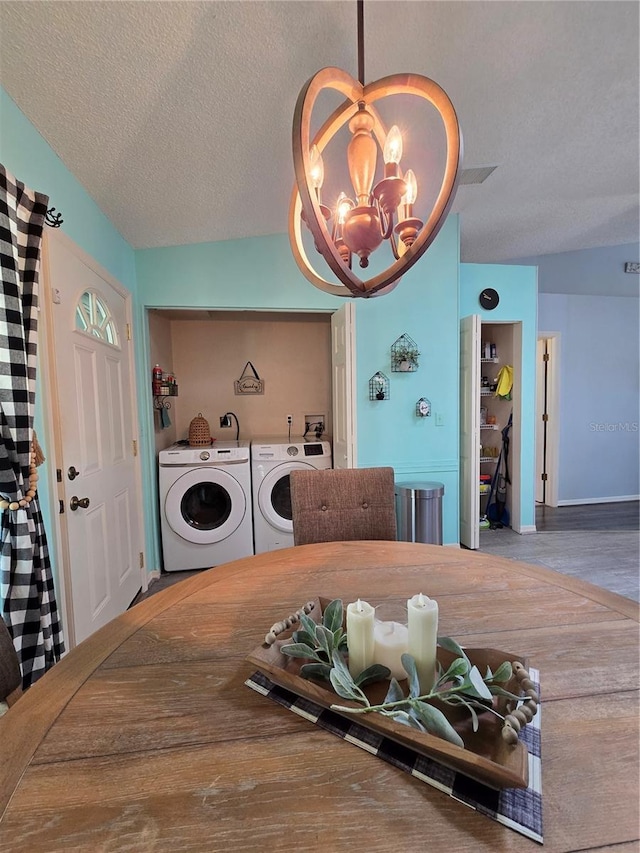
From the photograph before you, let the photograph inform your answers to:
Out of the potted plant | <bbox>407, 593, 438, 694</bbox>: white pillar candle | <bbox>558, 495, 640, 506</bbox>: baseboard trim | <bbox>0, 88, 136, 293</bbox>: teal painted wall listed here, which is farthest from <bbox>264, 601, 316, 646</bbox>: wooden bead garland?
<bbox>558, 495, 640, 506</bbox>: baseboard trim

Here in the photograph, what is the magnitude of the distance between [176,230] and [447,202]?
2109 mm

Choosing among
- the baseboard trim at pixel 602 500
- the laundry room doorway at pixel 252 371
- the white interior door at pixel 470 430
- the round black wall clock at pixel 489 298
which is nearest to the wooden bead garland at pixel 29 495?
the laundry room doorway at pixel 252 371

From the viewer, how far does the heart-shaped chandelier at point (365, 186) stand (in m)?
0.86

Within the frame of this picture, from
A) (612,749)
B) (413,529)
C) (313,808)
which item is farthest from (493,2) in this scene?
(413,529)

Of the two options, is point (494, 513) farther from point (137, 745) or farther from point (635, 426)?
point (137, 745)

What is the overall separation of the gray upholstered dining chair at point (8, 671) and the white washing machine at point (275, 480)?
2078 mm

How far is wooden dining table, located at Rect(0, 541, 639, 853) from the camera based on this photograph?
1.48ft

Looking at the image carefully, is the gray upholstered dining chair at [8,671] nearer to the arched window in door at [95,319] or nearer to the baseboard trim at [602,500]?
the arched window in door at [95,319]

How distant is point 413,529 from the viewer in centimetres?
289

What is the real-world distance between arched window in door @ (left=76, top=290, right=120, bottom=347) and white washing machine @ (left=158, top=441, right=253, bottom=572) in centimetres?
94

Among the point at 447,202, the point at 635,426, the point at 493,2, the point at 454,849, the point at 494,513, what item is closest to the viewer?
the point at 454,849

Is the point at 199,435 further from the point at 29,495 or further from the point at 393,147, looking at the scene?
the point at 393,147

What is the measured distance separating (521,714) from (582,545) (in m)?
3.46

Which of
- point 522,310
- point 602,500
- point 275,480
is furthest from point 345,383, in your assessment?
point 602,500
